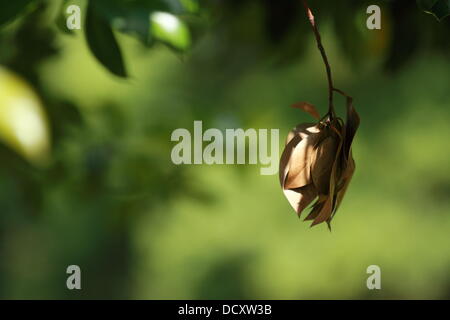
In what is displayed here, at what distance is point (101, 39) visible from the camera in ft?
2.46

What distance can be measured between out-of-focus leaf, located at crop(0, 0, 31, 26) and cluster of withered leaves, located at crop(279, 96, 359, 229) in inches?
12.4

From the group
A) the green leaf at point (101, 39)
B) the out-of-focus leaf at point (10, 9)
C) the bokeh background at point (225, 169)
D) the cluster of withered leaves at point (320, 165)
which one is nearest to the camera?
the cluster of withered leaves at point (320, 165)

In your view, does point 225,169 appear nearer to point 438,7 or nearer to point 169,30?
point 169,30

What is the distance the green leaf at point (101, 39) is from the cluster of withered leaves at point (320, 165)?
309mm

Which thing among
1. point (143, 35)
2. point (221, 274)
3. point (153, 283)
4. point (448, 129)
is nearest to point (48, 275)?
point (153, 283)

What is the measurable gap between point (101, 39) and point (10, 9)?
13cm

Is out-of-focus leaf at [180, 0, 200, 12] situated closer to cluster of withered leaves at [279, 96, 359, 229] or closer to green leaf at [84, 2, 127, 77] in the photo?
green leaf at [84, 2, 127, 77]

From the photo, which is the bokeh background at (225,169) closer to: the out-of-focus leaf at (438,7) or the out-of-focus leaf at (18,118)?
the out-of-focus leaf at (18,118)

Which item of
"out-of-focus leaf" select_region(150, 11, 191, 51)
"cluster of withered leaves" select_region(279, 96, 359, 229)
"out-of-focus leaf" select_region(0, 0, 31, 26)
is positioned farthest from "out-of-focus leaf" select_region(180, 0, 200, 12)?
"cluster of withered leaves" select_region(279, 96, 359, 229)

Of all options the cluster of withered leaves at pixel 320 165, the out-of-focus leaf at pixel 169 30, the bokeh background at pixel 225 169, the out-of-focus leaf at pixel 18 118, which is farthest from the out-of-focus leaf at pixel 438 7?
the bokeh background at pixel 225 169

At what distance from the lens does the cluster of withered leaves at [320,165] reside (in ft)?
1.65

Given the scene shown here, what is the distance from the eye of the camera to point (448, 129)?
4.02 ft
